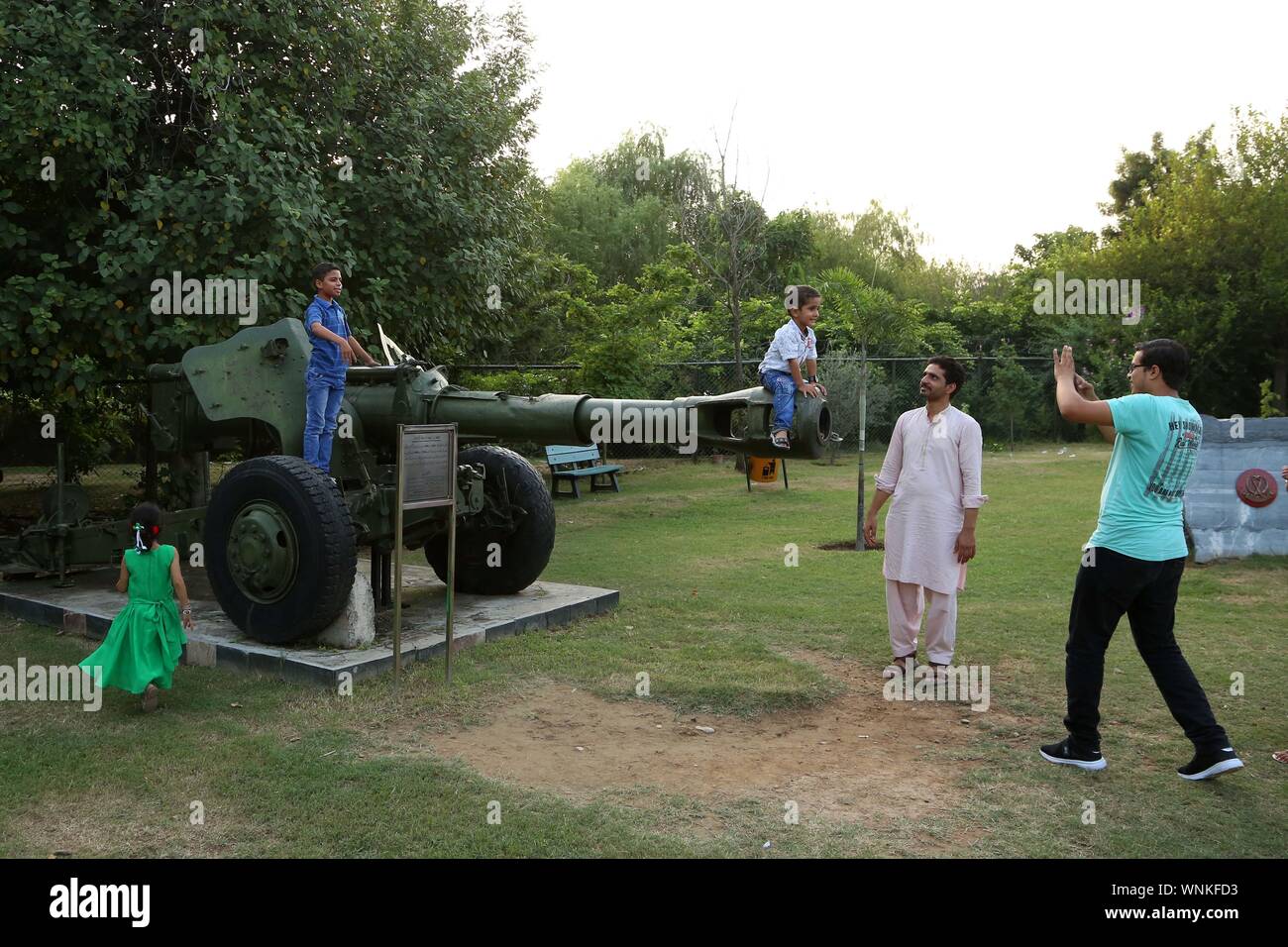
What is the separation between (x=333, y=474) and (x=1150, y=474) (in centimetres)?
503

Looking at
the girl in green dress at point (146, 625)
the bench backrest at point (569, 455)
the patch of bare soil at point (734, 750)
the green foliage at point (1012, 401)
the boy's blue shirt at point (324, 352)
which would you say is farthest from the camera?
the green foliage at point (1012, 401)

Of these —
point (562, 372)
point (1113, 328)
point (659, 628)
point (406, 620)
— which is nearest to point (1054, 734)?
point (659, 628)

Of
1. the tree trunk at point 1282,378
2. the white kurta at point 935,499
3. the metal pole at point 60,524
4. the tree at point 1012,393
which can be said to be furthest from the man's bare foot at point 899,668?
the tree trunk at point 1282,378

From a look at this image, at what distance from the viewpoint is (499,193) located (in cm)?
1296

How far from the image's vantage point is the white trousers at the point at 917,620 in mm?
6492

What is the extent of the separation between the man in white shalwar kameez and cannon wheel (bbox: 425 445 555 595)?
276 cm

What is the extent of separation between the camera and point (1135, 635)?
202 inches

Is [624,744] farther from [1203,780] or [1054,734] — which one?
[1203,780]

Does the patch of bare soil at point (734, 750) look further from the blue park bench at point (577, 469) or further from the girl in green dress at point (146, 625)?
the blue park bench at point (577, 469)

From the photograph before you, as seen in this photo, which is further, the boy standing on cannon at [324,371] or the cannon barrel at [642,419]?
the boy standing on cannon at [324,371]

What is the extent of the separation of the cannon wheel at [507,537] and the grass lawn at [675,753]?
0.78m

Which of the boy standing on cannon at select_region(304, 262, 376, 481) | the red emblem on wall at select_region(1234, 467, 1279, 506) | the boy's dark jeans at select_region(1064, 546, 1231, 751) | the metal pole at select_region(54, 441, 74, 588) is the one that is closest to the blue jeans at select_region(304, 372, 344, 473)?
the boy standing on cannon at select_region(304, 262, 376, 481)

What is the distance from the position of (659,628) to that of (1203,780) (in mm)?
3832

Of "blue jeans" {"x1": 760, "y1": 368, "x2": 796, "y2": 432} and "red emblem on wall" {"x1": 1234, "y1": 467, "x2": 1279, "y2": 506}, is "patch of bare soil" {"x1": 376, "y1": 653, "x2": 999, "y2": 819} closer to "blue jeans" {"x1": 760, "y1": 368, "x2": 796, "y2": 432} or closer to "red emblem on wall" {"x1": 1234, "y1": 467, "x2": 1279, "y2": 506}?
"blue jeans" {"x1": 760, "y1": 368, "x2": 796, "y2": 432}
